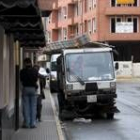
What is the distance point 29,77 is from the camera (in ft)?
52.5

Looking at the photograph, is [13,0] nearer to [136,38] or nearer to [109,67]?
[109,67]

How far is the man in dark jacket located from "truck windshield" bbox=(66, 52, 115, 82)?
160 inches

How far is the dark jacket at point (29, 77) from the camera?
52.5ft

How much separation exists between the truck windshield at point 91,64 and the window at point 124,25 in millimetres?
55255

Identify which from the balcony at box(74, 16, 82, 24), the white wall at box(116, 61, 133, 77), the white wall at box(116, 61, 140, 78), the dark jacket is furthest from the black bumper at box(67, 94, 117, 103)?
the balcony at box(74, 16, 82, 24)

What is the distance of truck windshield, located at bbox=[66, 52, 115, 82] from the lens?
66.2 feet

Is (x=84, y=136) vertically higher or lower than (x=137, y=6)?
lower

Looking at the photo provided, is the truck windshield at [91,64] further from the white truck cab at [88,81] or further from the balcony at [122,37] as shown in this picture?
the balcony at [122,37]

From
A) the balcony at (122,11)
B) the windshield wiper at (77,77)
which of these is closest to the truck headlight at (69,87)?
the windshield wiper at (77,77)

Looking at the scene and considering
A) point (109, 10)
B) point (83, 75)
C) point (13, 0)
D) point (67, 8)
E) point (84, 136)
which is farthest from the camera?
point (67, 8)

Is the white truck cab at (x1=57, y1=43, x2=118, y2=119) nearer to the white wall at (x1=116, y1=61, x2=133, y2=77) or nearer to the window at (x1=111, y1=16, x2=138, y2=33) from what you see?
the white wall at (x1=116, y1=61, x2=133, y2=77)

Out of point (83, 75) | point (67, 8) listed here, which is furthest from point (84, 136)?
point (67, 8)

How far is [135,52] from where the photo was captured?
79.6 metres

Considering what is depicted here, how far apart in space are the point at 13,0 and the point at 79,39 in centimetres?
A: 1416
